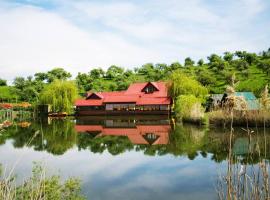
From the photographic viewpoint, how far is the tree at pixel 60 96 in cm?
5134

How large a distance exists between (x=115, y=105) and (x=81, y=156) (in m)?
38.4

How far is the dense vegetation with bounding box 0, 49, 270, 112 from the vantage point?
6262cm

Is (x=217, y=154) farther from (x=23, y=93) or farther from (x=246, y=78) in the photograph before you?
(x=23, y=93)

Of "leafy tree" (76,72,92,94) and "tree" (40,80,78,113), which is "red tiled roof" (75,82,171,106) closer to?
"tree" (40,80,78,113)

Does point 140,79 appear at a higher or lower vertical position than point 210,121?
higher

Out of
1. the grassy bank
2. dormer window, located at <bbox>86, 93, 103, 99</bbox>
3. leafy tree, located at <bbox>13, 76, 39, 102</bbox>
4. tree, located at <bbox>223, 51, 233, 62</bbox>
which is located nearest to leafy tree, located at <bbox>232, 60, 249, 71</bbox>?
tree, located at <bbox>223, 51, 233, 62</bbox>

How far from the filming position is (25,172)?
477 inches

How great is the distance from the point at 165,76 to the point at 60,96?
3016cm

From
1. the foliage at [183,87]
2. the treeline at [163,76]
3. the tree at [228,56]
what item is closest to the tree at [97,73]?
the treeline at [163,76]

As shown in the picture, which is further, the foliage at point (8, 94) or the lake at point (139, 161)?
the foliage at point (8, 94)

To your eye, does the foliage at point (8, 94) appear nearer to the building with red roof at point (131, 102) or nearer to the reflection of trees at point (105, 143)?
the building with red roof at point (131, 102)

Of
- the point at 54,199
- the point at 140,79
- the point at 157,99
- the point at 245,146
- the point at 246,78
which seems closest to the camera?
the point at 54,199

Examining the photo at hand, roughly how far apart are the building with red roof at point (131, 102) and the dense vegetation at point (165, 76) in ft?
15.7

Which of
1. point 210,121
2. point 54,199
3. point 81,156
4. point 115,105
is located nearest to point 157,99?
point 115,105
